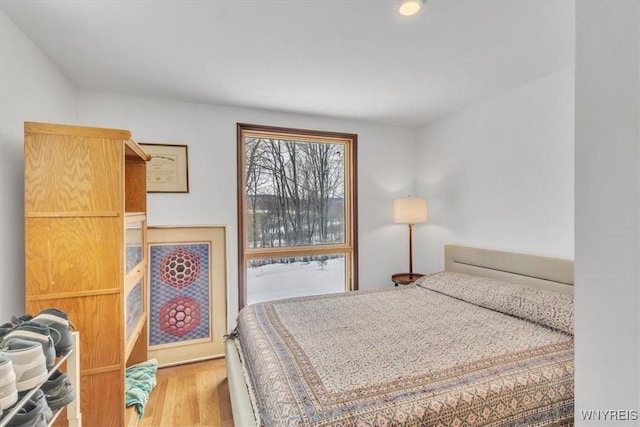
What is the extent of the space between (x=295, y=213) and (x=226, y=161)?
938 mm

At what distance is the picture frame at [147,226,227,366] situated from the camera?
2881 mm

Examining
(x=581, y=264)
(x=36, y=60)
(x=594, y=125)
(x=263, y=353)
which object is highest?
(x=36, y=60)

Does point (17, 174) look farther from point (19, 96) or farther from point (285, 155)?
point (285, 155)

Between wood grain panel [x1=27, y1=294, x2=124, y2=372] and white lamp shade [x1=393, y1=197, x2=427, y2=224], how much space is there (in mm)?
2748

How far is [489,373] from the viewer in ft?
4.73

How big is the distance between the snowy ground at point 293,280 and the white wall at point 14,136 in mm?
1880

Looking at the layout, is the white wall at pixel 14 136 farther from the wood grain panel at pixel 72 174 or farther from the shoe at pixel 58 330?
the shoe at pixel 58 330

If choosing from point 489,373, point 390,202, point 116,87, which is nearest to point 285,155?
point 390,202

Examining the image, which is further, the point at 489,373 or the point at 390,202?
Result: the point at 390,202

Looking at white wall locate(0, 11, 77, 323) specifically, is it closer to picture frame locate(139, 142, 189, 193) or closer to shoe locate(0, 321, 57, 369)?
shoe locate(0, 321, 57, 369)

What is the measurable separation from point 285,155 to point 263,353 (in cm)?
229

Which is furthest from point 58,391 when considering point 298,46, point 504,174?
point 504,174

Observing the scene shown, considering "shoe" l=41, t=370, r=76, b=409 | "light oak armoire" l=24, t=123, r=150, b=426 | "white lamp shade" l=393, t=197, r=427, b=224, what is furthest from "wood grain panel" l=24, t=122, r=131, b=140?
"white lamp shade" l=393, t=197, r=427, b=224

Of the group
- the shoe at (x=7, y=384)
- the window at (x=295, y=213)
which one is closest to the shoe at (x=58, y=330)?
the shoe at (x=7, y=384)
